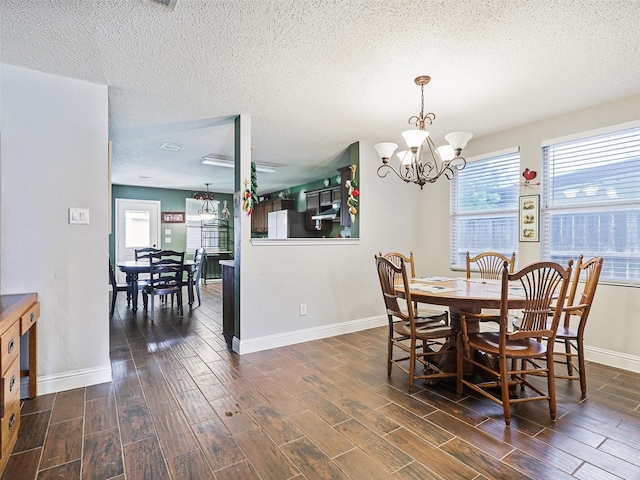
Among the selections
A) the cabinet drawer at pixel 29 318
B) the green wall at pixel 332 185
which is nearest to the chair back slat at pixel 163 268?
the cabinet drawer at pixel 29 318

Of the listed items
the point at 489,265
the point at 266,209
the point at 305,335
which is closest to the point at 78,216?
the point at 305,335

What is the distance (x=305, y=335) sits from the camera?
11.9 ft

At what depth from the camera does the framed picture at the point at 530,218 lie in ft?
11.3

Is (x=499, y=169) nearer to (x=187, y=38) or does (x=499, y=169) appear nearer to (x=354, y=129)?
(x=354, y=129)

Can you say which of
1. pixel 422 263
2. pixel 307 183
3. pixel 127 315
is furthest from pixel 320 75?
pixel 307 183

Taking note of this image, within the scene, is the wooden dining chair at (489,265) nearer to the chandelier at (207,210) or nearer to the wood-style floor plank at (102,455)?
the wood-style floor plank at (102,455)

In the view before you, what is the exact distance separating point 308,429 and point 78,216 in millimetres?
2265

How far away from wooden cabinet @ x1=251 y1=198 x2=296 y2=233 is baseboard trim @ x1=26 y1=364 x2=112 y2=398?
17.8 ft

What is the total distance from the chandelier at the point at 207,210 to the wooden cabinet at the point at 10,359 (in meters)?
5.82

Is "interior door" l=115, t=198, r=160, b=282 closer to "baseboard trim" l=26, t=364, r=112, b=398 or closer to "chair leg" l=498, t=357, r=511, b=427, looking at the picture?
"baseboard trim" l=26, t=364, r=112, b=398

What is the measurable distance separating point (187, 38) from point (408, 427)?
271 cm

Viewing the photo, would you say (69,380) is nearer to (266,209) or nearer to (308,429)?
(308,429)

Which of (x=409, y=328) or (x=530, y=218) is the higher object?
(x=530, y=218)

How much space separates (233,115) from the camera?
3.30 m
